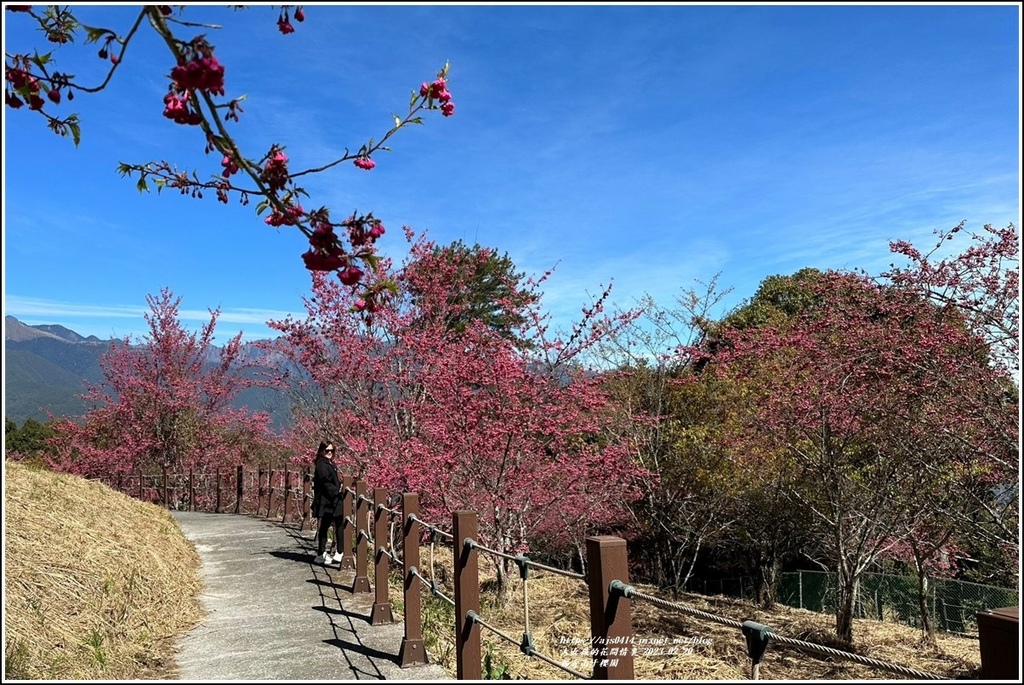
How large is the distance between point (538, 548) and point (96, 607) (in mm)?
9374

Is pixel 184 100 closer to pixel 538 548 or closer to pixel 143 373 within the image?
pixel 538 548

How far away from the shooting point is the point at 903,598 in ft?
46.4

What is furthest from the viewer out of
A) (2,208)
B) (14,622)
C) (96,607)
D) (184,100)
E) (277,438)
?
(277,438)

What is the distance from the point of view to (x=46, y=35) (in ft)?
11.1

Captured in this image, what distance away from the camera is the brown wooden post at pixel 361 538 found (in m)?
7.18

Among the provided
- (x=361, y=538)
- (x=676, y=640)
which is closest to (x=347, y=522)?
(x=361, y=538)

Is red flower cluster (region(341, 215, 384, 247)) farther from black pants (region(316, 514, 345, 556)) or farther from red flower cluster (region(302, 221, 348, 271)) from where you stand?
black pants (region(316, 514, 345, 556))

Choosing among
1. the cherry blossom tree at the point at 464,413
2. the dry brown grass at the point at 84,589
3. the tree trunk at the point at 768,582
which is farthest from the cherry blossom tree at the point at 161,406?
the tree trunk at the point at 768,582

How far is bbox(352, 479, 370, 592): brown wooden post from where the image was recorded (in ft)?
23.6

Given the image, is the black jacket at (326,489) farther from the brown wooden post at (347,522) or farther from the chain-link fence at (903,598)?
the chain-link fence at (903,598)

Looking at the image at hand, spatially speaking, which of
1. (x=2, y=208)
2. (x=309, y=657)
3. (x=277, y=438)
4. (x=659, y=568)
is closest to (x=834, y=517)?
(x=659, y=568)

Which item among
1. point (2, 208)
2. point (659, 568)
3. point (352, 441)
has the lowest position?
point (659, 568)

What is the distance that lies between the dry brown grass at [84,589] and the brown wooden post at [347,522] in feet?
5.23

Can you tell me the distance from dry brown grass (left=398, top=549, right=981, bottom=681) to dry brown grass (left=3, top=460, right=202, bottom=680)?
7.43ft
